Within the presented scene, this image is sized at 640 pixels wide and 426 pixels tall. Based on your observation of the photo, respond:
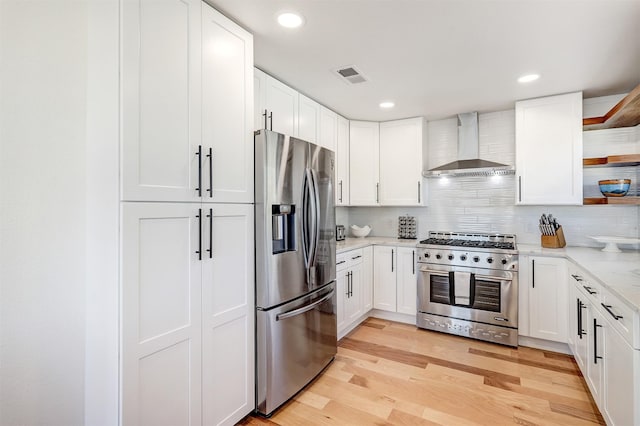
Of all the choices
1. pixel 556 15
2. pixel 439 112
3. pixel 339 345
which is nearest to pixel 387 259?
pixel 339 345

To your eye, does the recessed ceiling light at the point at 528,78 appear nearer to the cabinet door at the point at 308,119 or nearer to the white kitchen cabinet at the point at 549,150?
the white kitchen cabinet at the point at 549,150

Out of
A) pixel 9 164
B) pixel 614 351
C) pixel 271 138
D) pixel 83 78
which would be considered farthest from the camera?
pixel 271 138

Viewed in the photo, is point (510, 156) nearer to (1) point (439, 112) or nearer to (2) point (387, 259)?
(1) point (439, 112)

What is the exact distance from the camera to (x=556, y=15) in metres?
1.88

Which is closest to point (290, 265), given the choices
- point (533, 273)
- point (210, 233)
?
point (210, 233)

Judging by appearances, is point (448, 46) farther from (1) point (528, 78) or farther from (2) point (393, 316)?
(2) point (393, 316)

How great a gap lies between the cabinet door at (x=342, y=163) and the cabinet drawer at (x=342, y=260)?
71cm

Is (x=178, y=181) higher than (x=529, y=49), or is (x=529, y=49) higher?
(x=529, y=49)

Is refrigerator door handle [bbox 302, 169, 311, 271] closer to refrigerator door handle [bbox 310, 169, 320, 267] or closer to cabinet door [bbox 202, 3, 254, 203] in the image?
refrigerator door handle [bbox 310, 169, 320, 267]

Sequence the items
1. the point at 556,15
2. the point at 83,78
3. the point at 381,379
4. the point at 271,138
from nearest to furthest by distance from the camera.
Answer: the point at 83,78 < the point at 556,15 < the point at 271,138 < the point at 381,379

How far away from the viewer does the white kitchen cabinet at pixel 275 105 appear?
100 inches

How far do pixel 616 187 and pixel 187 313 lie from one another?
143 inches

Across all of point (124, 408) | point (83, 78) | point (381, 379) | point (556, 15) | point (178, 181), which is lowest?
point (381, 379)

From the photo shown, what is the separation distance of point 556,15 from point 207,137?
6.95 feet
